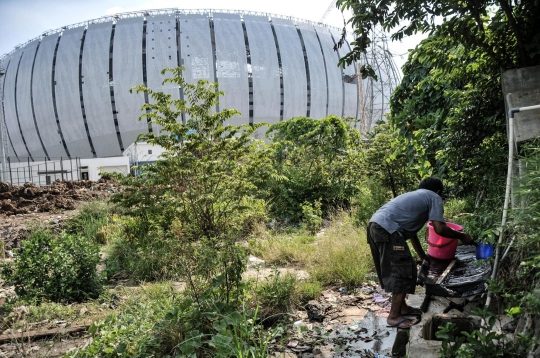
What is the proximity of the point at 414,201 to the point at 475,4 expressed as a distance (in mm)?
1789

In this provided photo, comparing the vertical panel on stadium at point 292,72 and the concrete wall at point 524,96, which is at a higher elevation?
the vertical panel on stadium at point 292,72

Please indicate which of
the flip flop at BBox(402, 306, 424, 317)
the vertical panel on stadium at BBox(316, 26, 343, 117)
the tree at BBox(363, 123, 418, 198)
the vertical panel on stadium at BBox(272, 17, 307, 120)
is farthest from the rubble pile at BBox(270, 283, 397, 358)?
the vertical panel on stadium at BBox(316, 26, 343, 117)

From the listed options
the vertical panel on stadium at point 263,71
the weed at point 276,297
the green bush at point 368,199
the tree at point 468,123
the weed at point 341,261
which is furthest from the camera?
the vertical panel on stadium at point 263,71

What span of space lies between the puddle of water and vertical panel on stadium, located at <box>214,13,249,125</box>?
32810 millimetres

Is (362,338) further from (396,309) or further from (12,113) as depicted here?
(12,113)

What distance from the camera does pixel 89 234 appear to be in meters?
8.95

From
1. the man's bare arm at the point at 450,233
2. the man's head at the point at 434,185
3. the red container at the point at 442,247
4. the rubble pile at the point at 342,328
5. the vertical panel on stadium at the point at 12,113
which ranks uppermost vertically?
the vertical panel on stadium at the point at 12,113

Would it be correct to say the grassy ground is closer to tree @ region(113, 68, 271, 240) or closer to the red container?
tree @ region(113, 68, 271, 240)

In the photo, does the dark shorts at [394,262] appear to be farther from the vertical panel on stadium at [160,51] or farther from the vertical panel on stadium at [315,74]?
the vertical panel on stadium at [315,74]

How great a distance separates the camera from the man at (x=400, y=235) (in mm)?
3758

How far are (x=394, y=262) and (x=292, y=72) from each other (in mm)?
36580

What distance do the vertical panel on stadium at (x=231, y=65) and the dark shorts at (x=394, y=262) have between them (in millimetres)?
33176

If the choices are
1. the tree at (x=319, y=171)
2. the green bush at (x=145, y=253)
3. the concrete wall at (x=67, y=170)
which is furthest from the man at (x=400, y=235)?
the concrete wall at (x=67, y=170)

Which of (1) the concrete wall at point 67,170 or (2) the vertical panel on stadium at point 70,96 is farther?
(2) the vertical panel on stadium at point 70,96
